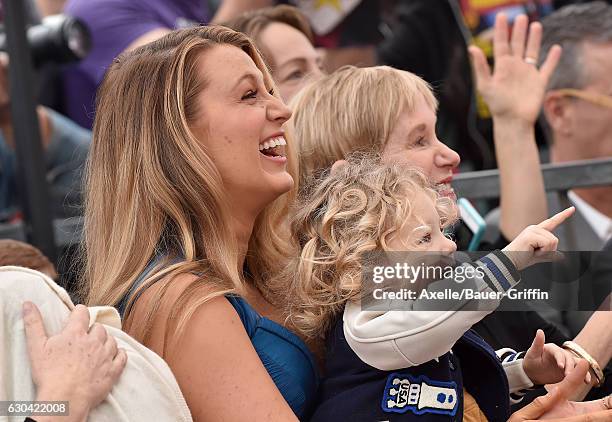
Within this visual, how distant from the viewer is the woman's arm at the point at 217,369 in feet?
6.74

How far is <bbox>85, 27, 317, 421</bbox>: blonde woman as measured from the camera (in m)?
2.08

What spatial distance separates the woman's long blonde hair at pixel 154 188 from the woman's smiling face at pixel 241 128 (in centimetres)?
3

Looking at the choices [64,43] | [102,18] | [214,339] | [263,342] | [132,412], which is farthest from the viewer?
[102,18]

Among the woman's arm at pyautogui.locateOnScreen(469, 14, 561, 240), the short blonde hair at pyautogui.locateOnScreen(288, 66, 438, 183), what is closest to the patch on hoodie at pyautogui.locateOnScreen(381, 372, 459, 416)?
the short blonde hair at pyautogui.locateOnScreen(288, 66, 438, 183)

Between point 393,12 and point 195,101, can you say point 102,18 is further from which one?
point 195,101

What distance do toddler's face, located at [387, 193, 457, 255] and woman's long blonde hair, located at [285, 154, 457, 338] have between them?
1cm

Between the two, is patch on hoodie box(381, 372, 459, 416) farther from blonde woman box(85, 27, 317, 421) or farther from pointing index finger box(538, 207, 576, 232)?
pointing index finger box(538, 207, 576, 232)

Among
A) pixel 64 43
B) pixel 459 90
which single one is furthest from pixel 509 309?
pixel 459 90

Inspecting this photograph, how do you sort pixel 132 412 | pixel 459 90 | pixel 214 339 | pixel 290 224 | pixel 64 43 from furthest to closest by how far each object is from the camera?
pixel 459 90 < pixel 64 43 < pixel 290 224 < pixel 214 339 < pixel 132 412

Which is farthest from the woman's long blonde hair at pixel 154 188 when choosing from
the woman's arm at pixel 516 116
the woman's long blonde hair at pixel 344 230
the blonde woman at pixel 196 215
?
the woman's arm at pixel 516 116

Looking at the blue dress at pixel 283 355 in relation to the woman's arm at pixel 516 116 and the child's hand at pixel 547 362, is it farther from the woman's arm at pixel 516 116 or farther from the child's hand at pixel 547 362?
the woman's arm at pixel 516 116

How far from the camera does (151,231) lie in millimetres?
2219

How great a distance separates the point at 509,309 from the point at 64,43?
1.85 metres

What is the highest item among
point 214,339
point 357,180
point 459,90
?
point 357,180
